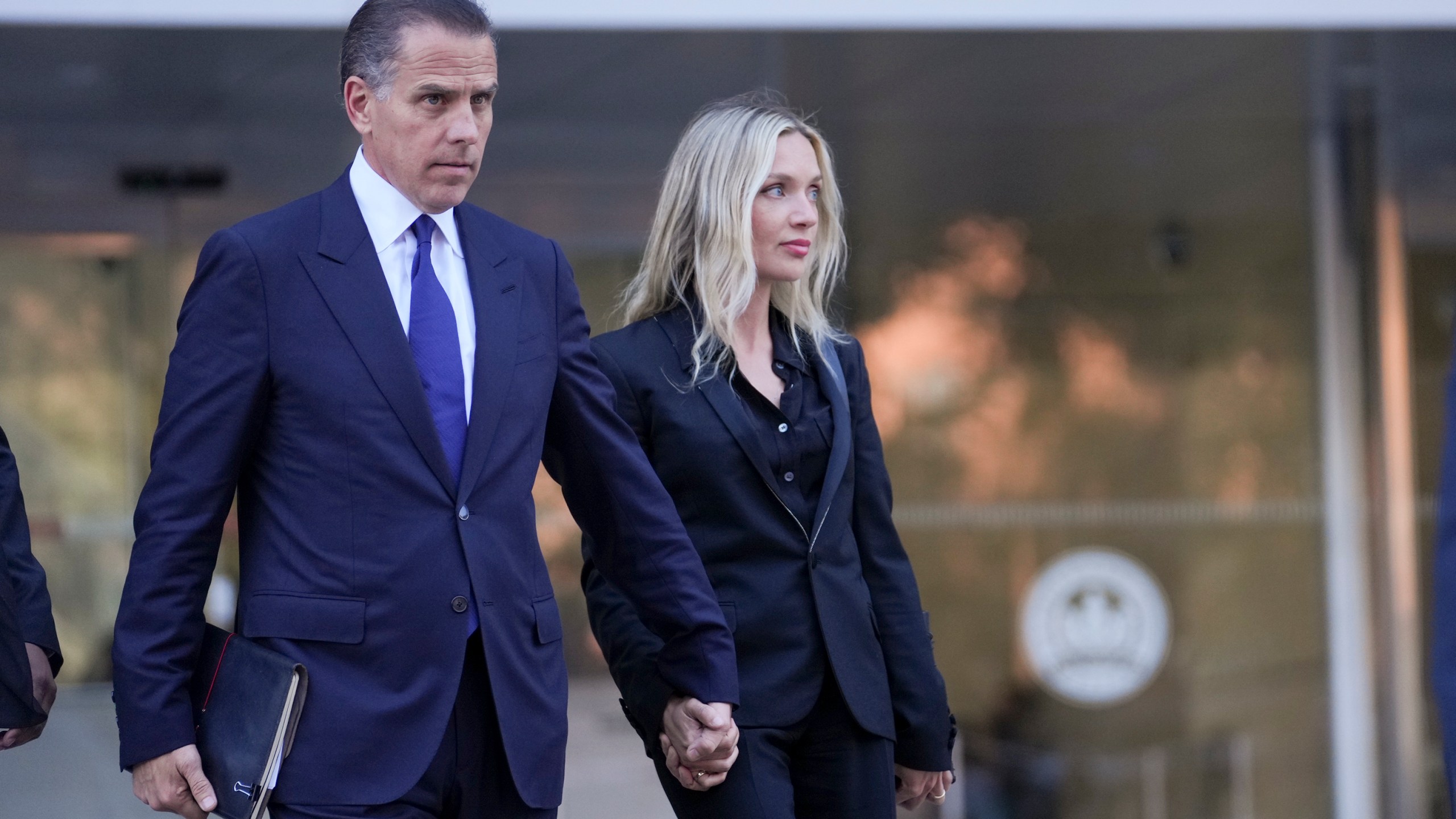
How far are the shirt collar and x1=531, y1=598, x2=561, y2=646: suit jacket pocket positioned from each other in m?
0.64

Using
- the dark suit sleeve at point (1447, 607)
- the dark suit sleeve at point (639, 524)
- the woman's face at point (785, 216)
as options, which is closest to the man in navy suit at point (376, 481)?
the dark suit sleeve at point (639, 524)

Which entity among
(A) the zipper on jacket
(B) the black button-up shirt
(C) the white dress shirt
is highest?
(C) the white dress shirt

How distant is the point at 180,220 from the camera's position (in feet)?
24.4

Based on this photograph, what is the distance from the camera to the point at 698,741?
285 cm

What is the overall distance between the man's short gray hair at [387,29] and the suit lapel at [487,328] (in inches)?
11.1

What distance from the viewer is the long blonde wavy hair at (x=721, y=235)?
129 inches

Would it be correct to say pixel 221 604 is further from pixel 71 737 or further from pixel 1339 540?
pixel 1339 540

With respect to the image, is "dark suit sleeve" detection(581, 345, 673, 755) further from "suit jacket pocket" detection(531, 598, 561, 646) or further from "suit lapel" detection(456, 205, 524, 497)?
"suit lapel" detection(456, 205, 524, 497)

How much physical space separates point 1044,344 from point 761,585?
216 inches

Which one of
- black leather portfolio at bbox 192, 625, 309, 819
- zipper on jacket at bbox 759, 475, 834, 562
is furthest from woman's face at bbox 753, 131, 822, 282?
black leather portfolio at bbox 192, 625, 309, 819

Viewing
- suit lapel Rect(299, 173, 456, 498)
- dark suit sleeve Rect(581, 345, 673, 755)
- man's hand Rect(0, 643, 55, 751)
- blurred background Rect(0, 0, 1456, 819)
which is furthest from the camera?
blurred background Rect(0, 0, 1456, 819)

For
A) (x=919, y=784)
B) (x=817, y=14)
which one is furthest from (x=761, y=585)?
(x=817, y=14)

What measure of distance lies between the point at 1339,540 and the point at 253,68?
5662 millimetres

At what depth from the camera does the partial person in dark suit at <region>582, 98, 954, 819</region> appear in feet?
10.1
